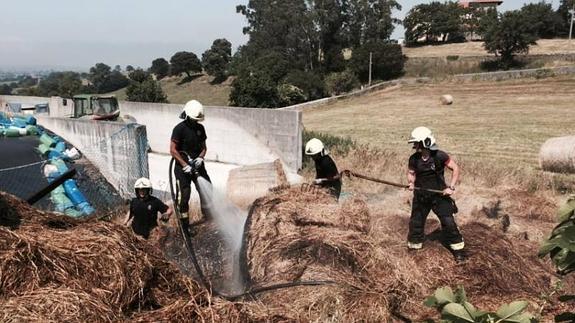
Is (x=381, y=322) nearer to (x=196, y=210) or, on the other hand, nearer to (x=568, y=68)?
(x=196, y=210)

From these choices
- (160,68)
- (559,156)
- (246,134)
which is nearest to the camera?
(559,156)

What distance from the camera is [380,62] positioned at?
4756 centimetres

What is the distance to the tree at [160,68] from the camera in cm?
7138

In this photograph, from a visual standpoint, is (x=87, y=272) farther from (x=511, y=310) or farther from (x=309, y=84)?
(x=309, y=84)

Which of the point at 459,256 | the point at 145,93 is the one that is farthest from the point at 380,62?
the point at 459,256

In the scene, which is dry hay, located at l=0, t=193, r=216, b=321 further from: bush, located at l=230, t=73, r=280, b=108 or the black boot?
bush, located at l=230, t=73, r=280, b=108

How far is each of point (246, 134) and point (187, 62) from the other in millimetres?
52638

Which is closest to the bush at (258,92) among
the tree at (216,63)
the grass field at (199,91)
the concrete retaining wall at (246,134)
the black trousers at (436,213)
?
the grass field at (199,91)

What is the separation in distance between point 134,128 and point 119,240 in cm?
536

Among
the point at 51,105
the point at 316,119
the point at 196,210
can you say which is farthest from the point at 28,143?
the point at 316,119

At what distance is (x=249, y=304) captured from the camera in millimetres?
3648

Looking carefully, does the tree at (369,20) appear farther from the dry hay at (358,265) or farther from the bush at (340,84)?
the dry hay at (358,265)

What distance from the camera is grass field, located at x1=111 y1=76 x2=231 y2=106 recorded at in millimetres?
49719

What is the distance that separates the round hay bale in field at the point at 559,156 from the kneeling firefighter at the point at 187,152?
843cm
